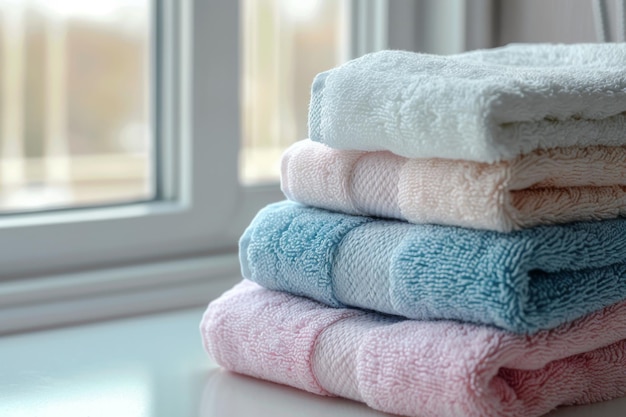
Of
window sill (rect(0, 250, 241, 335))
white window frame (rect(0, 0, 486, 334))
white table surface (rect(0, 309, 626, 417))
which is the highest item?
white window frame (rect(0, 0, 486, 334))

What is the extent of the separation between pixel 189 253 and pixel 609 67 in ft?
1.88

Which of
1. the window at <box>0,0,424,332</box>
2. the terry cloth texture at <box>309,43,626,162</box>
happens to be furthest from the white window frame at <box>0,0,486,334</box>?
the terry cloth texture at <box>309,43,626,162</box>

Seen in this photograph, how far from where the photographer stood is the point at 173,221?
1.16 meters

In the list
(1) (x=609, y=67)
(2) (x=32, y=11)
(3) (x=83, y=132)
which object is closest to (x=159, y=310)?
(3) (x=83, y=132)

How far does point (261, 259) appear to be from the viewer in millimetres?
811

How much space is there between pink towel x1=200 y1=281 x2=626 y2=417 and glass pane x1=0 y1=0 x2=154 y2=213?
0.43 m

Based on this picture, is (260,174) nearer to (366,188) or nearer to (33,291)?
(33,291)

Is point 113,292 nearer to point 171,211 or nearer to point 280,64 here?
point 171,211

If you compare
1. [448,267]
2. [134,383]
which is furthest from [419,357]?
[134,383]

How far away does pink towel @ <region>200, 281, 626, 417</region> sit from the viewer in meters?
0.65

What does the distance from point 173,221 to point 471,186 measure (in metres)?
0.56

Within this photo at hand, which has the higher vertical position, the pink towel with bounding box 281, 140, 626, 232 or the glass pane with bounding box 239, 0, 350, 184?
the glass pane with bounding box 239, 0, 350, 184

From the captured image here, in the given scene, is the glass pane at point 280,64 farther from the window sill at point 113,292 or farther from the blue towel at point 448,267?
the blue towel at point 448,267

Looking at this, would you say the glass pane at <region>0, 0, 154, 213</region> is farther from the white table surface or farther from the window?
the white table surface
